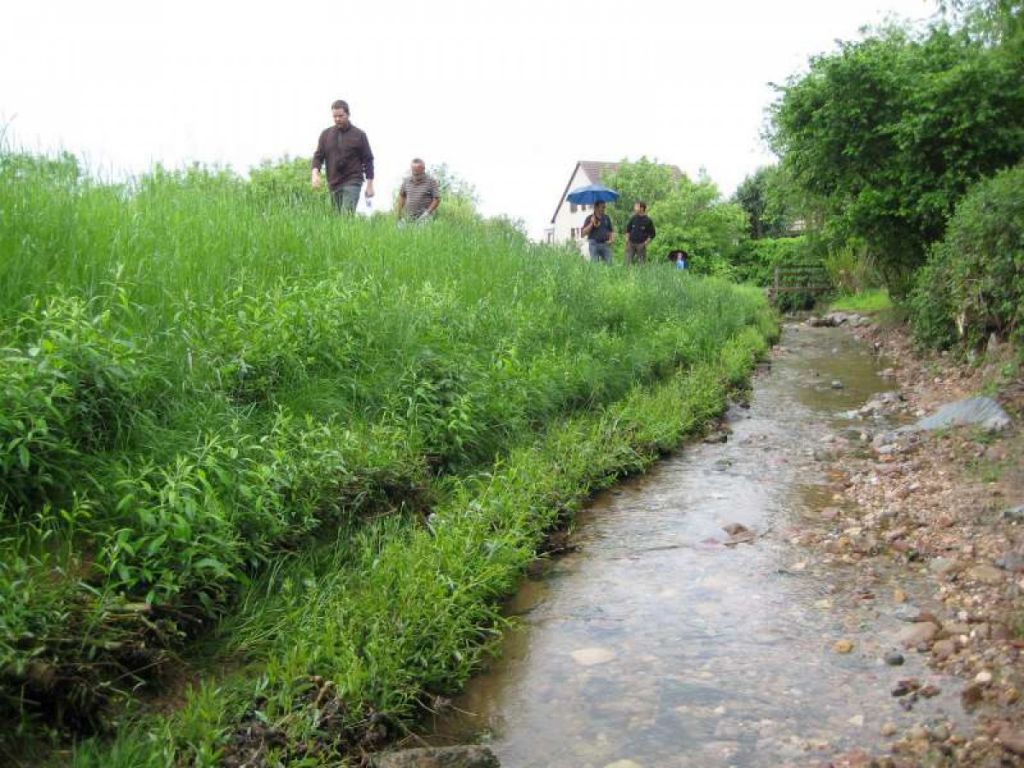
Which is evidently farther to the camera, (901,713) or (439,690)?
(439,690)

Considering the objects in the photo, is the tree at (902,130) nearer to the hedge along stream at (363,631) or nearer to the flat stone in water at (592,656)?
the hedge along stream at (363,631)

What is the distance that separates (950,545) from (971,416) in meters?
2.87

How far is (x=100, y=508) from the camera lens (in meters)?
3.41

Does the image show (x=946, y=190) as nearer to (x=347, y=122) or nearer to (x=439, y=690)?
(x=347, y=122)

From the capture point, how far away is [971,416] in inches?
280

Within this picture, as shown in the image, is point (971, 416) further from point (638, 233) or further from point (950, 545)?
point (638, 233)

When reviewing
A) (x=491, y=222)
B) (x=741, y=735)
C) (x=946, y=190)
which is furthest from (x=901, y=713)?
(x=946, y=190)

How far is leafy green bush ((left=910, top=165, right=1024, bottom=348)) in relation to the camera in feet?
27.4

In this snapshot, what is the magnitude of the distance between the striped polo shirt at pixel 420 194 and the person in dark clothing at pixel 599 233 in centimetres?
399

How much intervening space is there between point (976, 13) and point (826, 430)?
5972mm

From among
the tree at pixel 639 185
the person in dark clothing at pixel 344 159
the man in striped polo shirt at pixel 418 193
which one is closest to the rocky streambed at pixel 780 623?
the person in dark clothing at pixel 344 159

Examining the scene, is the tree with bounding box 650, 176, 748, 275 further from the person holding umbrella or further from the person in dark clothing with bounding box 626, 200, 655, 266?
the person holding umbrella

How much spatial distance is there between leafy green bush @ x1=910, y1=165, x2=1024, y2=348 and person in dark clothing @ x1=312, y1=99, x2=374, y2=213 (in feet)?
22.2

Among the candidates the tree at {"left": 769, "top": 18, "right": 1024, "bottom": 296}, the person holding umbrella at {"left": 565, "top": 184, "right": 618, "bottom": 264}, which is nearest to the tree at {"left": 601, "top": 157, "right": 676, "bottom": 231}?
the tree at {"left": 769, "top": 18, "right": 1024, "bottom": 296}
